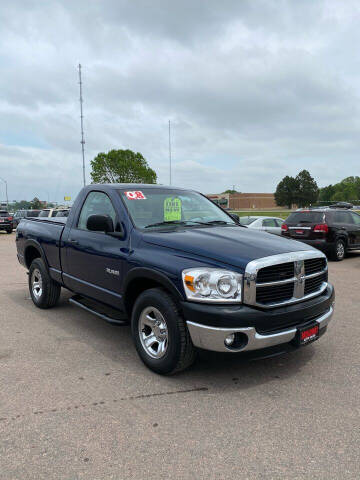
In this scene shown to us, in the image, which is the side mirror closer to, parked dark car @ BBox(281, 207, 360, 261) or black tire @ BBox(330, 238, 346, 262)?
parked dark car @ BBox(281, 207, 360, 261)

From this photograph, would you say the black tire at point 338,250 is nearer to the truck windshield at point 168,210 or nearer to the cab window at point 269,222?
the cab window at point 269,222

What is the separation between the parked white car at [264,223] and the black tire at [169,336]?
1070 cm

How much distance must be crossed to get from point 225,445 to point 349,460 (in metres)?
0.77

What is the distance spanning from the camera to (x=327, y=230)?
11766 millimetres

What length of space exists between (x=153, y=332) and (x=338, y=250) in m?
9.68

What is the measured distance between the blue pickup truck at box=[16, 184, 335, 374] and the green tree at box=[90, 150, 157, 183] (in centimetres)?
6119

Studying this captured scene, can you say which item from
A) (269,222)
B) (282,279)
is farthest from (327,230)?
(282,279)

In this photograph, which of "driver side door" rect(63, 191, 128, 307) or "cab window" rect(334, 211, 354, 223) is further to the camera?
"cab window" rect(334, 211, 354, 223)

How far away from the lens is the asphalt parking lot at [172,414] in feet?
7.79

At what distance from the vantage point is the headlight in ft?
10.3

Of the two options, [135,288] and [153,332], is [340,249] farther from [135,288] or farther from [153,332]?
[153,332]

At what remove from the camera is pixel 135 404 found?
3.10 metres

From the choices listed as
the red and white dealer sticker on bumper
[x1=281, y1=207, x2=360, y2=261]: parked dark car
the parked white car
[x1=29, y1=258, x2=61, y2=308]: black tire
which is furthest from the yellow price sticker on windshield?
the parked white car

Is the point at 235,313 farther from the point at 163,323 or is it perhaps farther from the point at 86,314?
the point at 86,314
